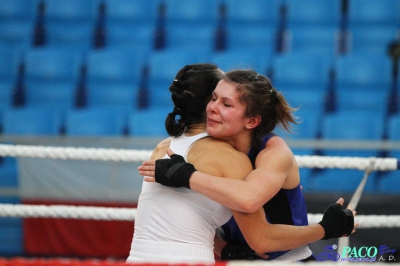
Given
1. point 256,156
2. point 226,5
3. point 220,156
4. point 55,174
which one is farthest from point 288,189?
point 226,5

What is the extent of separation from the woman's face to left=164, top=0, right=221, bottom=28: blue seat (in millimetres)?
3906

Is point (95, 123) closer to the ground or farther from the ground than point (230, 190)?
closer to the ground

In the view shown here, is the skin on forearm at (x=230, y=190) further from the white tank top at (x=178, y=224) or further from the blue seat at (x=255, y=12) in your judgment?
the blue seat at (x=255, y=12)

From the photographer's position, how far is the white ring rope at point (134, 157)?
239 cm

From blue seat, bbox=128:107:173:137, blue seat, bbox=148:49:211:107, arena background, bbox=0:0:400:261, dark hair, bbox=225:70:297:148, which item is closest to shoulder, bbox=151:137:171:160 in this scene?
dark hair, bbox=225:70:297:148

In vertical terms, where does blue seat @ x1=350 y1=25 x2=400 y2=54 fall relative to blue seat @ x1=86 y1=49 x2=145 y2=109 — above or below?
above

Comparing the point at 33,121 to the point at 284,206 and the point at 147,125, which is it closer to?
the point at 147,125

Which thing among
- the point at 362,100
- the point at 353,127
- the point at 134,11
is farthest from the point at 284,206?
the point at 134,11

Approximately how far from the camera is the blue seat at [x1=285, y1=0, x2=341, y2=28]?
A: 545 centimetres

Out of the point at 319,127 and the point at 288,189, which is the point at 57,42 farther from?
the point at 288,189

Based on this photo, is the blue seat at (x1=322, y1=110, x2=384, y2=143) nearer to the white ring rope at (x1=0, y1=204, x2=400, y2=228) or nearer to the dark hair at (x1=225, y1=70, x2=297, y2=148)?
the white ring rope at (x1=0, y1=204, x2=400, y2=228)

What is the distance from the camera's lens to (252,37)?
18.0ft

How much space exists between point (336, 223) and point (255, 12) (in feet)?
13.1

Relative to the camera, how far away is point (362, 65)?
5043 mm
